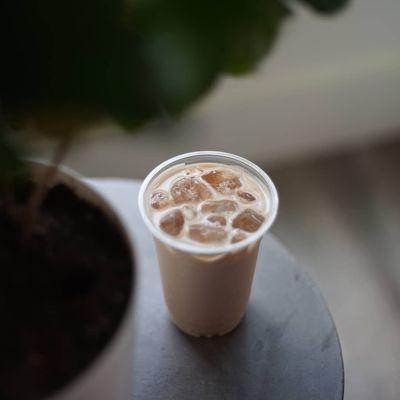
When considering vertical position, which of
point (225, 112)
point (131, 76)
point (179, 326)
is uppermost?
point (131, 76)

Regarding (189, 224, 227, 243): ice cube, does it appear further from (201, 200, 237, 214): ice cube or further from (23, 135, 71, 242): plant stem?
(23, 135, 71, 242): plant stem

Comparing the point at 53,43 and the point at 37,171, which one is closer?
the point at 53,43

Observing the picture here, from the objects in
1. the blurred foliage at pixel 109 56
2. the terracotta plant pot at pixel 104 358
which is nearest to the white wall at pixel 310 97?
the terracotta plant pot at pixel 104 358

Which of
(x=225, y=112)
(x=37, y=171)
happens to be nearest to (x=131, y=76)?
(x=37, y=171)

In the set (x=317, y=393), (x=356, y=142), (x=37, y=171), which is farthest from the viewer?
(x=356, y=142)

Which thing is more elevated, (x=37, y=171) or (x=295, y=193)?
A: (x=37, y=171)

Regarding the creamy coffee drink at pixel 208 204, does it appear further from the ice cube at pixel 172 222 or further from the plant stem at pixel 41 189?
the plant stem at pixel 41 189

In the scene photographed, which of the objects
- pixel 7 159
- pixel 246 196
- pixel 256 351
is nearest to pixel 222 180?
pixel 246 196

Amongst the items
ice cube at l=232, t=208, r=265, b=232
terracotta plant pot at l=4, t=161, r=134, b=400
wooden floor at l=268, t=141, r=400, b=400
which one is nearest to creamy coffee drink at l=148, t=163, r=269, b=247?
ice cube at l=232, t=208, r=265, b=232

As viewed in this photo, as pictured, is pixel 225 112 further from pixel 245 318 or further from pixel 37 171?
pixel 37 171
